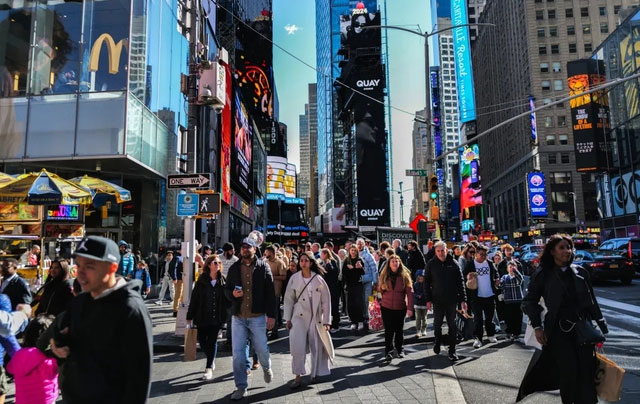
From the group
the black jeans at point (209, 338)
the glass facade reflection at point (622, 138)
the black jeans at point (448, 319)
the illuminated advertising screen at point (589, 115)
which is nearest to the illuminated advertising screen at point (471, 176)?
the illuminated advertising screen at point (589, 115)

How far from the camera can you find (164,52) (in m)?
21.7

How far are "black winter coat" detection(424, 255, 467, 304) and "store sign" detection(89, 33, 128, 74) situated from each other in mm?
15471

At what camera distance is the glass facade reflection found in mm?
41812

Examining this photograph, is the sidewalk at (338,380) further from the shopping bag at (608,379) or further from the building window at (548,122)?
the building window at (548,122)

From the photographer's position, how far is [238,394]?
564cm

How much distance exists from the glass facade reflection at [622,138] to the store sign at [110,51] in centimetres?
4256

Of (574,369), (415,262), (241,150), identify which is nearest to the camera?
(574,369)

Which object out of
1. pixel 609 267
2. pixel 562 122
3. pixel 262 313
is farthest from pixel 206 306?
pixel 562 122

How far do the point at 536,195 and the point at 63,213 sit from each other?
66572mm

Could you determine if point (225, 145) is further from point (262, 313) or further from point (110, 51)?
point (262, 313)

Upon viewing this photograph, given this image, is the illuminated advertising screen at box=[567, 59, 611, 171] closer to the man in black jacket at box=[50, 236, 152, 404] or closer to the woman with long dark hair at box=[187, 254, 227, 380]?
the woman with long dark hair at box=[187, 254, 227, 380]

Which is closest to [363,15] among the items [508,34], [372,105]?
[372,105]

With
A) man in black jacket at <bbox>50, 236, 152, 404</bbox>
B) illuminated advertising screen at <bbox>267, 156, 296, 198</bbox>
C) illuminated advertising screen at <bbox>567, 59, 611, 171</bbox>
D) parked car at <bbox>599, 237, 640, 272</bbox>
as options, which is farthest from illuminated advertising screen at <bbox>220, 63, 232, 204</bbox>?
illuminated advertising screen at <bbox>267, 156, 296, 198</bbox>

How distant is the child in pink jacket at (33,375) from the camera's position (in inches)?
129
